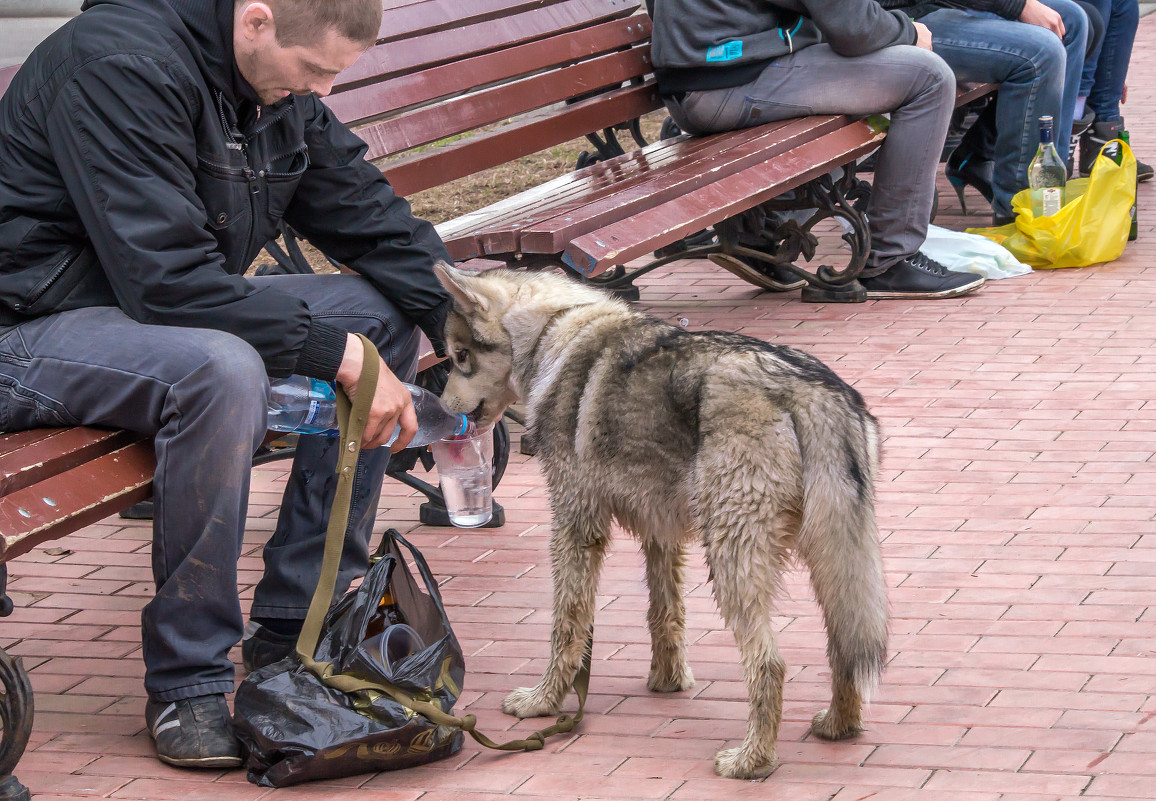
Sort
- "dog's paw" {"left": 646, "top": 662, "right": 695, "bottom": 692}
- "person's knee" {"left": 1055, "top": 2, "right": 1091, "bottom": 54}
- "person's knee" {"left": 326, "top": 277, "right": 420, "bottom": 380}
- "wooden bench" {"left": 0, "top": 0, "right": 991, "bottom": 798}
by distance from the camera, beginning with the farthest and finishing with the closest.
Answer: "person's knee" {"left": 1055, "top": 2, "right": 1091, "bottom": 54}, "wooden bench" {"left": 0, "top": 0, "right": 991, "bottom": 798}, "person's knee" {"left": 326, "top": 277, "right": 420, "bottom": 380}, "dog's paw" {"left": 646, "top": 662, "right": 695, "bottom": 692}

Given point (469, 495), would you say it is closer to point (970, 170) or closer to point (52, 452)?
point (52, 452)

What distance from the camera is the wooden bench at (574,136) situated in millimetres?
5445

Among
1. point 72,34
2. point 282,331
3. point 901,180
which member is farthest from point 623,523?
point 901,180

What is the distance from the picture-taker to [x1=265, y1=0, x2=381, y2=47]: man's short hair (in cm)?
325

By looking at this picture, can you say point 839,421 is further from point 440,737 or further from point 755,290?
point 755,290

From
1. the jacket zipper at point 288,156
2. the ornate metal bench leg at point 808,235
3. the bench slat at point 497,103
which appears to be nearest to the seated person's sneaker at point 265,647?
the jacket zipper at point 288,156

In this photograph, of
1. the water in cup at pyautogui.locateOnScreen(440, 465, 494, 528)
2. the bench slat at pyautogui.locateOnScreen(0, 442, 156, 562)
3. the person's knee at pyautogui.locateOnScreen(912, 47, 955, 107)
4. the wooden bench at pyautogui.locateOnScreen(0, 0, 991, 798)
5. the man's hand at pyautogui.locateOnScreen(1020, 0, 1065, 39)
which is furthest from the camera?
the man's hand at pyautogui.locateOnScreen(1020, 0, 1065, 39)

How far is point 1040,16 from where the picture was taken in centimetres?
817

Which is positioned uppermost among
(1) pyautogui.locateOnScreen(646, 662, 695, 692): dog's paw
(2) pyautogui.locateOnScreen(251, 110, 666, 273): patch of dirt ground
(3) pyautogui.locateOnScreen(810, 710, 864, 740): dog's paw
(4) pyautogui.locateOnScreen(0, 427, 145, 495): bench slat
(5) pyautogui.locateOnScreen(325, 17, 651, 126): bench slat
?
(5) pyautogui.locateOnScreen(325, 17, 651, 126): bench slat

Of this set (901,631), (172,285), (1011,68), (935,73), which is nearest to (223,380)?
(172,285)

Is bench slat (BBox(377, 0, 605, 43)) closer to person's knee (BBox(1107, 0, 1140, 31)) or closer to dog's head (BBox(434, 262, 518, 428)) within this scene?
dog's head (BBox(434, 262, 518, 428))

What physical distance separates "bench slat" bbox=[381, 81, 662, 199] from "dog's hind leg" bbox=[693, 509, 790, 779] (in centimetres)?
254

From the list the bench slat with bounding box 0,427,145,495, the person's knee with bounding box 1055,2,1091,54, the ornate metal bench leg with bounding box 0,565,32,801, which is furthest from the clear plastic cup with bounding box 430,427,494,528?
the person's knee with bounding box 1055,2,1091,54

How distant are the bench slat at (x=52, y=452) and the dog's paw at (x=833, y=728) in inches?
72.6
